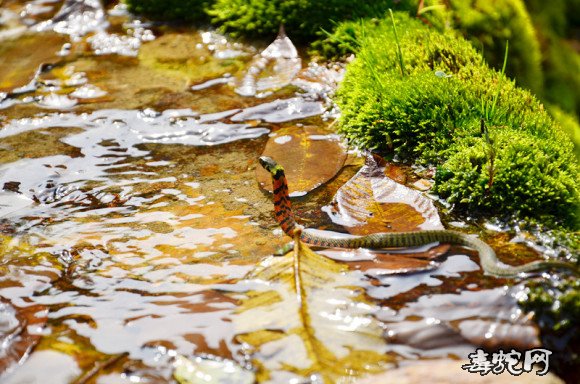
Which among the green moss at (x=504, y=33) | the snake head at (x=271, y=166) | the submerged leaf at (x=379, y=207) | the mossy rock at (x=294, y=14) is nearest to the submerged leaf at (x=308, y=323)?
the submerged leaf at (x=379, y=207)

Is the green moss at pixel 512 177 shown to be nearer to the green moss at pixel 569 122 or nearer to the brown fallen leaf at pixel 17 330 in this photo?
the green moss at pixel 569 122

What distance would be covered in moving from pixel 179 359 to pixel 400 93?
3.04m

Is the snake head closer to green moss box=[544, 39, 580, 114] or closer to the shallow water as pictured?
the shallow water

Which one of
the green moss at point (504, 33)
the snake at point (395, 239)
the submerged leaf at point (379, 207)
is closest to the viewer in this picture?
the snake at point (395, 239)

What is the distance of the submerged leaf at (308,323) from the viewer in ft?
10.0

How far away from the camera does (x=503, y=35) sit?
641 cm

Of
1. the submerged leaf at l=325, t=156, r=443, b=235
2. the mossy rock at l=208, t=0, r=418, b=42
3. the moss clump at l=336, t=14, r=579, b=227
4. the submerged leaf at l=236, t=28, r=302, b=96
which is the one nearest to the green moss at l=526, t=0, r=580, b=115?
the moss clump at l=336, t=14, r=579, b=227

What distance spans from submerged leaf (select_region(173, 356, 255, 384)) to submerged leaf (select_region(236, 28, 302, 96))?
376 centimetres

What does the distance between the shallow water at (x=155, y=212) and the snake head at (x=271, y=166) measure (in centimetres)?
26

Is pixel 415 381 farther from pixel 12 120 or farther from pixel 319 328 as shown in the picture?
pixel 12 120

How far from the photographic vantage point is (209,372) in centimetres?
310

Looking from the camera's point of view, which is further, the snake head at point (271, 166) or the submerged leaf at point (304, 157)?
the submerged leaf at point (304, 157)

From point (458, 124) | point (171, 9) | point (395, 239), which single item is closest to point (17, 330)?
point (395, 239)

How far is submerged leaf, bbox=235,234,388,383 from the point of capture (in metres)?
3.06
